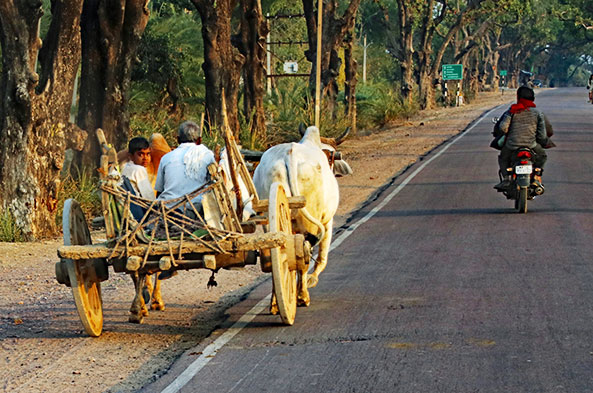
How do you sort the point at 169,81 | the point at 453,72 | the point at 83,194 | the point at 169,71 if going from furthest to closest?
the point at 453,72
the point at 169,81
the point at 169,71
the point at 83,194

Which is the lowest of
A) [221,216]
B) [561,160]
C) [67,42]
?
[561,160]

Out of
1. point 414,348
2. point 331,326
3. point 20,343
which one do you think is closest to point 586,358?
point 414,348

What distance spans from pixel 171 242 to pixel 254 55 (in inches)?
817

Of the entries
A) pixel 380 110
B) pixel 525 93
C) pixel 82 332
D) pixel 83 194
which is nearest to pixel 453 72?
pixel 380 110

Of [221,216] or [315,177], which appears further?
[315,177]

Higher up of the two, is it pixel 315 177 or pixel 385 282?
pixel 315 177

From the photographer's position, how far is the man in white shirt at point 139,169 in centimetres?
863

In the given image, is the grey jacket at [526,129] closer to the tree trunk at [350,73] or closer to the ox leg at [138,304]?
the ox leg at [138,304]

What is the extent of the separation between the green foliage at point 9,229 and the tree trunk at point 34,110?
64 mm

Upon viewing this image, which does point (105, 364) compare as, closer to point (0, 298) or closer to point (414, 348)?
point (414, 348)

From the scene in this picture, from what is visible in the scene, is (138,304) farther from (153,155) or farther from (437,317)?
(437,317)

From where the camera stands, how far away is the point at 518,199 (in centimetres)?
1595

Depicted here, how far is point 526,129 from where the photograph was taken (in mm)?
15836

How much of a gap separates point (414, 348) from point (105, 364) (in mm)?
2299
